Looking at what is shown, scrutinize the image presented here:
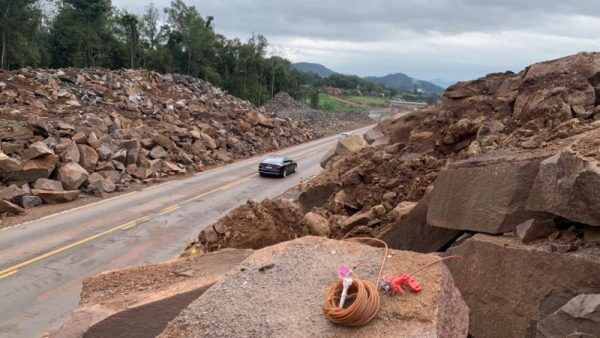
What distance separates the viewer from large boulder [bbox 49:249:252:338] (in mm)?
6230

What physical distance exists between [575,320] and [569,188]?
160 cm

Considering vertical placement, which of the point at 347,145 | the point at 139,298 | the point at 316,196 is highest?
the point at 139,298

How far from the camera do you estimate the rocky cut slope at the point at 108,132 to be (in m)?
22.1

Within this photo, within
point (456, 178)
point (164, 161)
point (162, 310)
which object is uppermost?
point (456, 178)

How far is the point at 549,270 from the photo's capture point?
634 centimetres

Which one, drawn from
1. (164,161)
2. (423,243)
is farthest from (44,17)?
(423,243)

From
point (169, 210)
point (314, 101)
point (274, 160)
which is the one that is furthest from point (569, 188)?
point (314, 101)

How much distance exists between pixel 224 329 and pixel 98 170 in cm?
2144

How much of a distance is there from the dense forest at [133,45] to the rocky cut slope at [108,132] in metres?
13.1

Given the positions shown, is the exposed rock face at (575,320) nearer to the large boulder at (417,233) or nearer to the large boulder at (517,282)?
the large boulder at (517,282)

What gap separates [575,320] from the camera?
217 inches

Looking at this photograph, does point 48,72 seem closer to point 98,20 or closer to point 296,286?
point 98,20

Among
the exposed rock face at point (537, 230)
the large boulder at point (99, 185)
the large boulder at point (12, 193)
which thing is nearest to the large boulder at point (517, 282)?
the exposed rock face at point (537, 230)

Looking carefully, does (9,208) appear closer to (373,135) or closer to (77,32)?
(373,135)
